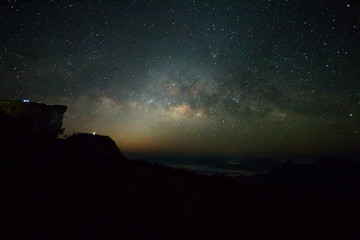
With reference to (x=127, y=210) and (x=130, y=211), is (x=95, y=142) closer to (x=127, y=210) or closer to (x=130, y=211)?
(x=127, y=210)

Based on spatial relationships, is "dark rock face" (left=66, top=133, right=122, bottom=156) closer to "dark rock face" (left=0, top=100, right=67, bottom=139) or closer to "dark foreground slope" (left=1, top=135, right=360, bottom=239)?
"dark rock face" (left=0, top=100, right=67, bottom=139)

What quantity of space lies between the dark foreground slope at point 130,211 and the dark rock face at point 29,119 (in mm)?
6051

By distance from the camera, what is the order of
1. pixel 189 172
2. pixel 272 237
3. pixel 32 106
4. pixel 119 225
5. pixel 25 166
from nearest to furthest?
pixel 272 237 < pixel 119 225 < pixel 25 166 < pixel 189 172 < pixel 32 106

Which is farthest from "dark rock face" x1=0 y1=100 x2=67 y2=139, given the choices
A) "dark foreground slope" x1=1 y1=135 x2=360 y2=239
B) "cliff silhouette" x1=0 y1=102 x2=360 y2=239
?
"dark foreground slope" x1=1 y1=135 x2=360 y2=239

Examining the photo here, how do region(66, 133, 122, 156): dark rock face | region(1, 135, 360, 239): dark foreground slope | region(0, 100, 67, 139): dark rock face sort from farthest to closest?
region(66, 133, 122, 156): dark rock face, region(0, 100, 67, 139): dark rock face, region(1, 135, 360, 239): dark foreground slope

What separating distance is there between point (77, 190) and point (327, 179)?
201928 millimetres

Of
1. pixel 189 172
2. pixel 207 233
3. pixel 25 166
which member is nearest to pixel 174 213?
pixel 207 233

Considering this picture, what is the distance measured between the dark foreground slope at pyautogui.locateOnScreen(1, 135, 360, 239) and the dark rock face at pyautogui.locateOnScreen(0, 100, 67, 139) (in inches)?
238

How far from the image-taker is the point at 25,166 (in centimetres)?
984

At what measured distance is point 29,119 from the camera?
19391 millimetres

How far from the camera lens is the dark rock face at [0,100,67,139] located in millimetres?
15938

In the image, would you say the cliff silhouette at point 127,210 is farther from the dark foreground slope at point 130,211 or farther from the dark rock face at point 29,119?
the dark rock face at point 29,119

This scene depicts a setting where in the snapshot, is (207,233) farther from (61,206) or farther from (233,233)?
(61,206)

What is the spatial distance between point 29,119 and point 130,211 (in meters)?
17.6
